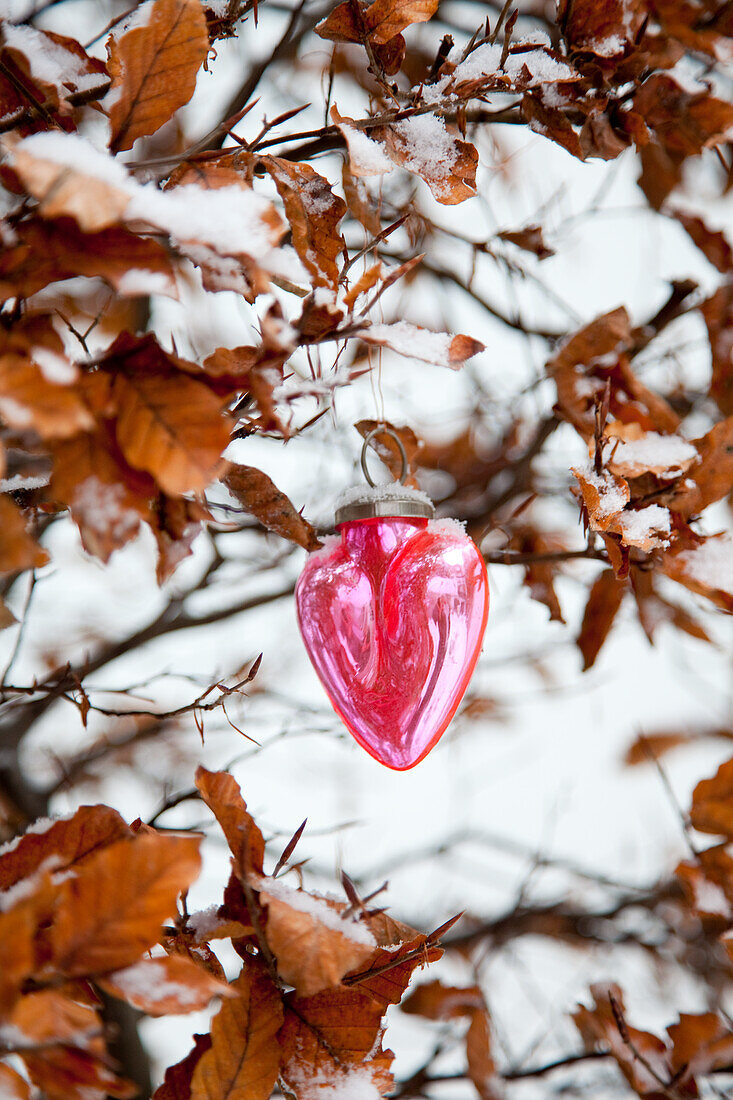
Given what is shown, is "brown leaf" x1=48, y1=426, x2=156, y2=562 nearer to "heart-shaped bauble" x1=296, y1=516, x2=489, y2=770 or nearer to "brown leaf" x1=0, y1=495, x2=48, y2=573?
"brown leaf" x1=0, y1=495, x2=48, y2=573

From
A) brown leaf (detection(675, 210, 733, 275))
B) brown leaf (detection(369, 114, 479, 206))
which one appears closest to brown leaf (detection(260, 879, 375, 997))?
brown leaf (detection(369, 114, 479, 206))

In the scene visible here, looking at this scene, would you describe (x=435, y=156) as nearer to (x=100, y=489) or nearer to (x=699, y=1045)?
(x=100, y=489)

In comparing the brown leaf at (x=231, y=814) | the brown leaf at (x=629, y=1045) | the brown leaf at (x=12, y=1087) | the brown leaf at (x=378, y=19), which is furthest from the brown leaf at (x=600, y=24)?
the brown leaf at (x=629, y=1045)

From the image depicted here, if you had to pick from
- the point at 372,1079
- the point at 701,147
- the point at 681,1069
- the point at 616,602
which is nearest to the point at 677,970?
the point at 681,1069

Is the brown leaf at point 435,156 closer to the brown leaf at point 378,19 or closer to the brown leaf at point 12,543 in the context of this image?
the brown leaf at point 378,19

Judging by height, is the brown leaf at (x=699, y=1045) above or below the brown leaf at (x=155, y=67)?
below

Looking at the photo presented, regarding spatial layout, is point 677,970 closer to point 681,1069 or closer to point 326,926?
point 681,1069
